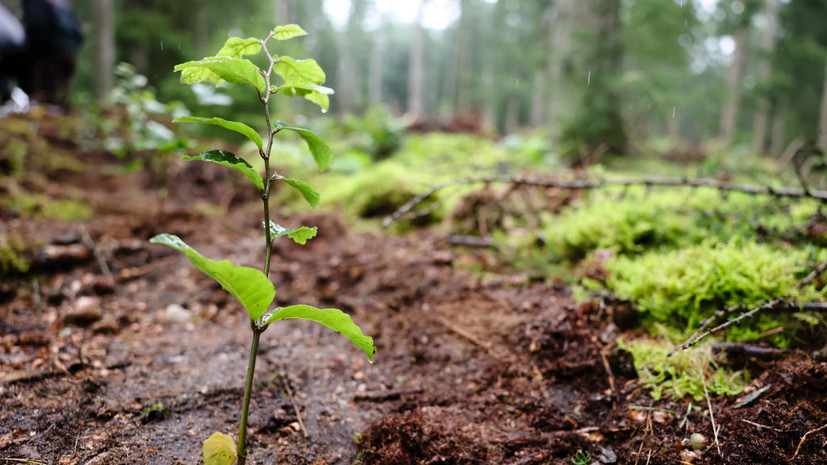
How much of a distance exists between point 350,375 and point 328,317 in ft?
3.06

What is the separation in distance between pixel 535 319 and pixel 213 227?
9.82 ft

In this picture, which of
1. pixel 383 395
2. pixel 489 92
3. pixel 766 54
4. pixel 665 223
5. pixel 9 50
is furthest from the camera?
pixel 489 92

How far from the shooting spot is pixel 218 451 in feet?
3.59

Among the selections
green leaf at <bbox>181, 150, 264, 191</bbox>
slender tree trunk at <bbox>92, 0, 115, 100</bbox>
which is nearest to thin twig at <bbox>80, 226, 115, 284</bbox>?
green leaf at <bbox>181, 150, 264, 191</bbox>

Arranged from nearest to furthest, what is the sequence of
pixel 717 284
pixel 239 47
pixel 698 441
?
pixel 239 47, pixel 698 441, pixel 717 284

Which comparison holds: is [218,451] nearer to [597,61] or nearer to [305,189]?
[305,189]

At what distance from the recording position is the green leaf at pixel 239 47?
113cm

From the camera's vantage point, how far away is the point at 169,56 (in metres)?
9.70

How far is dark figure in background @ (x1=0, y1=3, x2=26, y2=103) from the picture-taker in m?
3.73

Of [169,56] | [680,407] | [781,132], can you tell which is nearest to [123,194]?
[680,407]

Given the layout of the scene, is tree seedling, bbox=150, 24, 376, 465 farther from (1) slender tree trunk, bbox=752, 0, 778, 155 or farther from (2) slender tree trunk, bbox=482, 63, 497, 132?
(2) slender tree trunk, bbox=482, 63, 497, 132

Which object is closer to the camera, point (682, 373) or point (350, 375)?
point (682, 373)

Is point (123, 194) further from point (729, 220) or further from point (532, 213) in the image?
point (729, 220)

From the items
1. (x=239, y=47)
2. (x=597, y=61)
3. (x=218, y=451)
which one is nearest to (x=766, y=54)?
(x=597, y=61)
